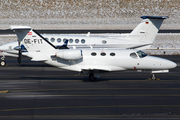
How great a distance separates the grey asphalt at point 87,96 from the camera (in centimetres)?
1424

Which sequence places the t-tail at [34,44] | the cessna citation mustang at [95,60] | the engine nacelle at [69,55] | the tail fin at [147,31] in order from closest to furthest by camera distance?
the engine nacelle at [69,55] < the cessna citation mustang at [95,60] < the t-tail at [34,44] < the tail fin at [147,31]

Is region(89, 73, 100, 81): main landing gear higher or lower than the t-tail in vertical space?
lower

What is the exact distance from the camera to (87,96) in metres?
17.5

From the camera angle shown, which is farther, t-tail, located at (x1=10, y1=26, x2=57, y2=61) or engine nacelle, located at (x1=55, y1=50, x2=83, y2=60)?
t-tail, located at (x1=10, y1=26, x2=57, y2=61)

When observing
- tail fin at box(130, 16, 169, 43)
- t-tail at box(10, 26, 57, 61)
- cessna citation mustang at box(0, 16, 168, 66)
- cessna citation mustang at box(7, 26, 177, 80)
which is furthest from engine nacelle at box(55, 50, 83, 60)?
tail fin at box(130, 16, 169, 43)

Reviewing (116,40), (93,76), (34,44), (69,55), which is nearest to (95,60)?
(93,76)

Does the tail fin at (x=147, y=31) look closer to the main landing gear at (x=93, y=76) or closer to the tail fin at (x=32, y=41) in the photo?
the main landing gear at (x=93, y=76)

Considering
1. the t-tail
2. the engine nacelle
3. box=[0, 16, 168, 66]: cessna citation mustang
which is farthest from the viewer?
box=[0, 16, 168, 66]: cessna citation mustang

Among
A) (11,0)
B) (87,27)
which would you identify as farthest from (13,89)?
(11,0)

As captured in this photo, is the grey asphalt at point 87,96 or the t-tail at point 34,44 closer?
the grey asphalt at point 87,96

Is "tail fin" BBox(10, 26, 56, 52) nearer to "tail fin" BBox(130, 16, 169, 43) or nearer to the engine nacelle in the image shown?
the engine nacelle

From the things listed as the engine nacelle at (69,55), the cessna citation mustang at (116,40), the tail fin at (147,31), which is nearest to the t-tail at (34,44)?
the engine nacelle at (69,55)

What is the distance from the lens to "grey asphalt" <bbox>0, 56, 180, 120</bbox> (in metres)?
14.2

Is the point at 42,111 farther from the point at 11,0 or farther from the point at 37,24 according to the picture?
the point at 11,0
